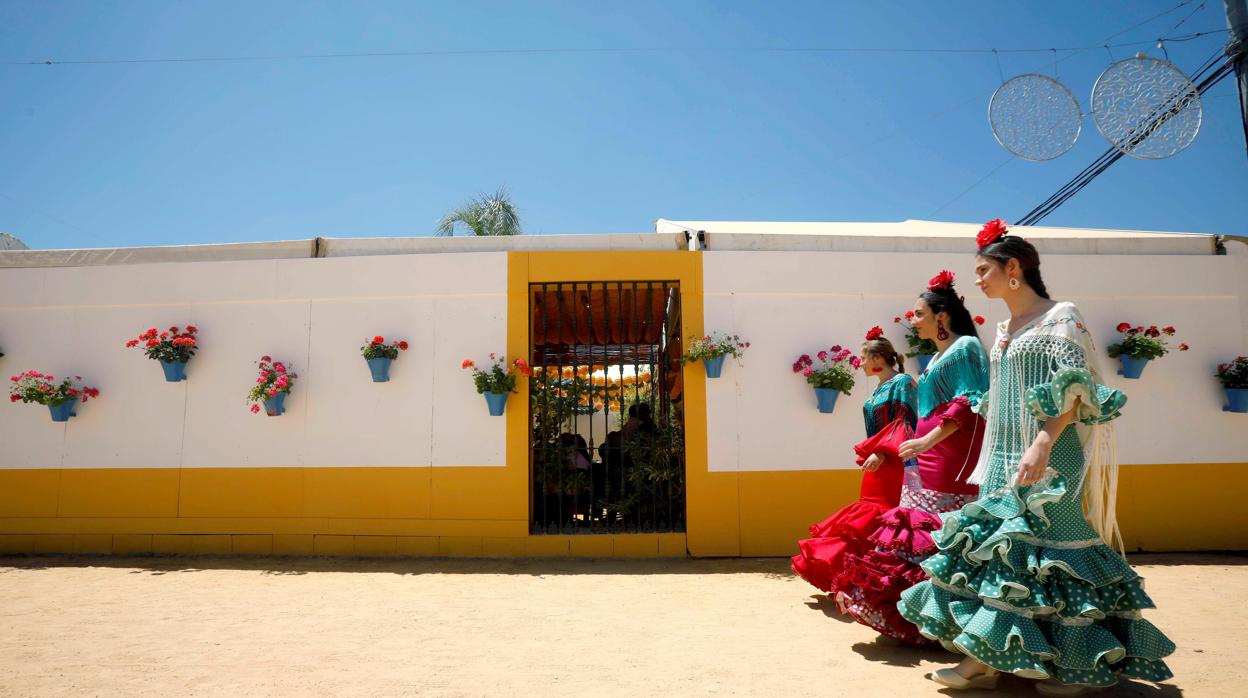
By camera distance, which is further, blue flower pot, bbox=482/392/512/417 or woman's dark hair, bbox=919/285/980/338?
blue flower pot, bbox=482/392/512/417

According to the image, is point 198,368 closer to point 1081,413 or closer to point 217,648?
point 217,648

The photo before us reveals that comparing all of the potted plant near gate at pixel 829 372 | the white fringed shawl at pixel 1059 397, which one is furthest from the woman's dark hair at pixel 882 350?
the potted plant near gate at pixel 829 372

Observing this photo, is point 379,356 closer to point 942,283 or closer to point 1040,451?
point 942,283

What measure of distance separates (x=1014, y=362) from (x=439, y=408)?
15.1 ft

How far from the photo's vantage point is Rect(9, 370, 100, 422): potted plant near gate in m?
6.18

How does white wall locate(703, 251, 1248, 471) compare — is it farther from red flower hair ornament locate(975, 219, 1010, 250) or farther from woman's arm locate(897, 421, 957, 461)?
red flower hair ornament locate(975, 219, 1010, 250)

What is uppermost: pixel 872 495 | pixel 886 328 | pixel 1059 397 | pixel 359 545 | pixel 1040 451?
pixel 886 328

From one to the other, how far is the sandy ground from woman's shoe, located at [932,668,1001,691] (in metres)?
0.07

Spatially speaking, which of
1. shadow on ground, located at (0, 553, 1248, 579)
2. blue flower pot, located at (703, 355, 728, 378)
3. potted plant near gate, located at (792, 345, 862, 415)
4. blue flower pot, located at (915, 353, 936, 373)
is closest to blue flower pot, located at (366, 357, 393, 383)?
shadow on ground, located at (0, 553, 1248, 579)

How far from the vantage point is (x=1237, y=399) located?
6266 mm

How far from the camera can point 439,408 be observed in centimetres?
618

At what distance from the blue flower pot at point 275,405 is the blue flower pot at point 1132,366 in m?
7.17

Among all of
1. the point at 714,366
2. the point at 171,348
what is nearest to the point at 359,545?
the point at 171,348

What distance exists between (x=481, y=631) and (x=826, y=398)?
3401 mm
